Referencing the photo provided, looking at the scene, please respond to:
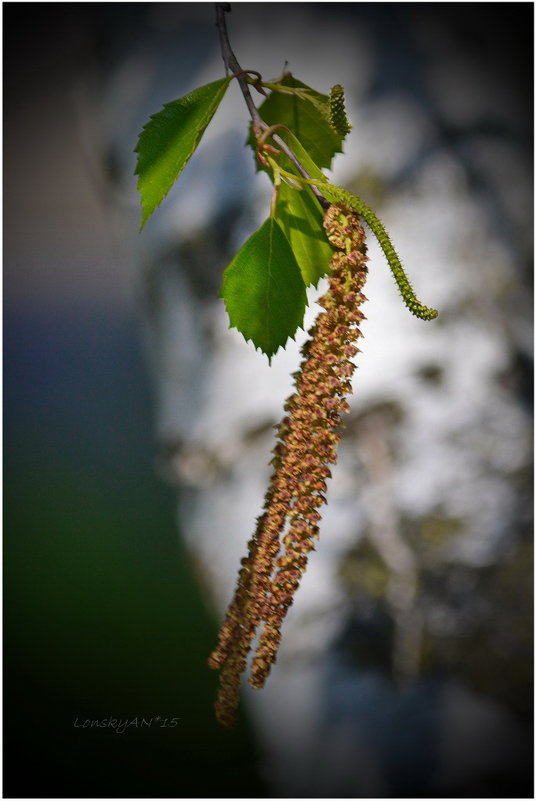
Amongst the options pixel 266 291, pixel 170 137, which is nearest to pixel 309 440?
pixel 266 291

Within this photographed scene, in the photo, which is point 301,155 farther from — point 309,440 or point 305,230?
point 309,440

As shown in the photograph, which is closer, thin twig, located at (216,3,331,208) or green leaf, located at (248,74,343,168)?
thin twig, located at (216,3,331,208)

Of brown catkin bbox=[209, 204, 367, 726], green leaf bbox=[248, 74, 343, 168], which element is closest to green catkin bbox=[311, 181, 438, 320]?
brown catkin bbox=[209, 204, 367, 726]

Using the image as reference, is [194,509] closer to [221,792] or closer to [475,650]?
[221,792]

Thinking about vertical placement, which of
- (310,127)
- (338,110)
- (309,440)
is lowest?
(309,440)

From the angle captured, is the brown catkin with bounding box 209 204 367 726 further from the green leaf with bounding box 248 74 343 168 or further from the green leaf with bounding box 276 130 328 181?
the green leaf with bounding box 248 74 343 168

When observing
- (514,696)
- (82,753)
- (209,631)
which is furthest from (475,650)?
(82,753)
